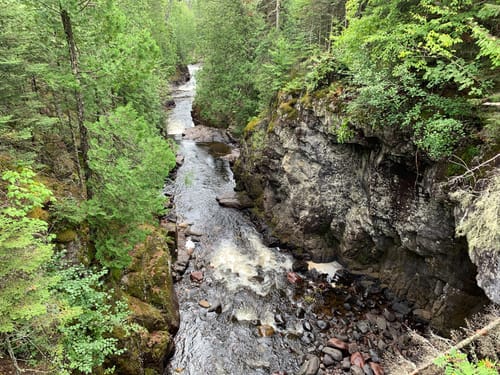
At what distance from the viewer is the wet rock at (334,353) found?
35.0 ft

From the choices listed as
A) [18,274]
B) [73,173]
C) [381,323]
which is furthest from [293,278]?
[18,274]

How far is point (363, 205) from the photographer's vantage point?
551 inches

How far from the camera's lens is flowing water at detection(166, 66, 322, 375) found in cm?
1069

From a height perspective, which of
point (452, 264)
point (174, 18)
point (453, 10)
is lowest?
point (452, 264)

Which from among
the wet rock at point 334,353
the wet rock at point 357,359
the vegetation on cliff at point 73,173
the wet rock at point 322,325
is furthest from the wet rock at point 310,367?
the vegetation on cliff at point 73,173

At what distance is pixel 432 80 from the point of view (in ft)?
29.8

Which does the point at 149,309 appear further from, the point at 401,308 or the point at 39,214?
the point at 401,308

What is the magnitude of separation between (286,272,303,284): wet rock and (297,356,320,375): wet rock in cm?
424

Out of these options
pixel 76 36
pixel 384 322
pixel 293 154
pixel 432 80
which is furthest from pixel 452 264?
pixel 76 36

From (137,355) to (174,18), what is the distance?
2458 inches

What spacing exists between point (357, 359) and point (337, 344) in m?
0.82

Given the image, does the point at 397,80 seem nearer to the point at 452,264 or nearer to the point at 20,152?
the point at 452,264

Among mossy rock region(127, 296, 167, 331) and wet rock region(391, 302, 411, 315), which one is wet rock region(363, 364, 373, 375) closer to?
wet rock region(391, 302, 411, 315)

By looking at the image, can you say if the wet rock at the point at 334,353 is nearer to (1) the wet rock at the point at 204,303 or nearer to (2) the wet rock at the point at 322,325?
(2) the wet rock at the point at 322,325
